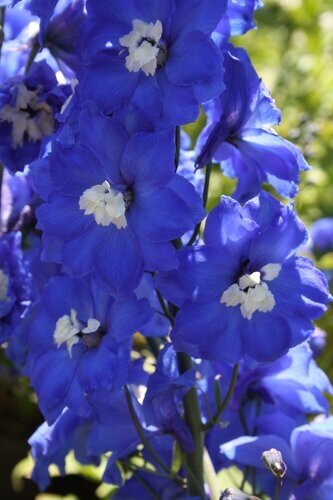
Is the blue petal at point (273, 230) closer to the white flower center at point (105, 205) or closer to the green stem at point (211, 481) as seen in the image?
the white flower center at point (105, 205)

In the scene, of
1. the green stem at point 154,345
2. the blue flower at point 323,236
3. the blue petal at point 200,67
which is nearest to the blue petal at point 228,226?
the blue petal at point 200,67

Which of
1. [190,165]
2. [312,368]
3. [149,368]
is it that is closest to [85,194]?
[190,165]

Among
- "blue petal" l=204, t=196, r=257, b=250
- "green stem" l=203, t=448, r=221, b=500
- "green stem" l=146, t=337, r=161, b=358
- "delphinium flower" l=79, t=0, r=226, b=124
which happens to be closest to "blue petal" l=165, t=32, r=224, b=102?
"delphinium flower" l=79, t=0, r=226, b=124

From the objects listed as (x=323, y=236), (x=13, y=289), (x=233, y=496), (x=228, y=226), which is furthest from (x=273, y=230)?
(x=323, y=236)

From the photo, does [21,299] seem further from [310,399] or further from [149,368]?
[310,399]

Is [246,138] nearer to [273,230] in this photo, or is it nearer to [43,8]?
[273,230]

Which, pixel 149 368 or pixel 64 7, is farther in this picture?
pixel 149 368
